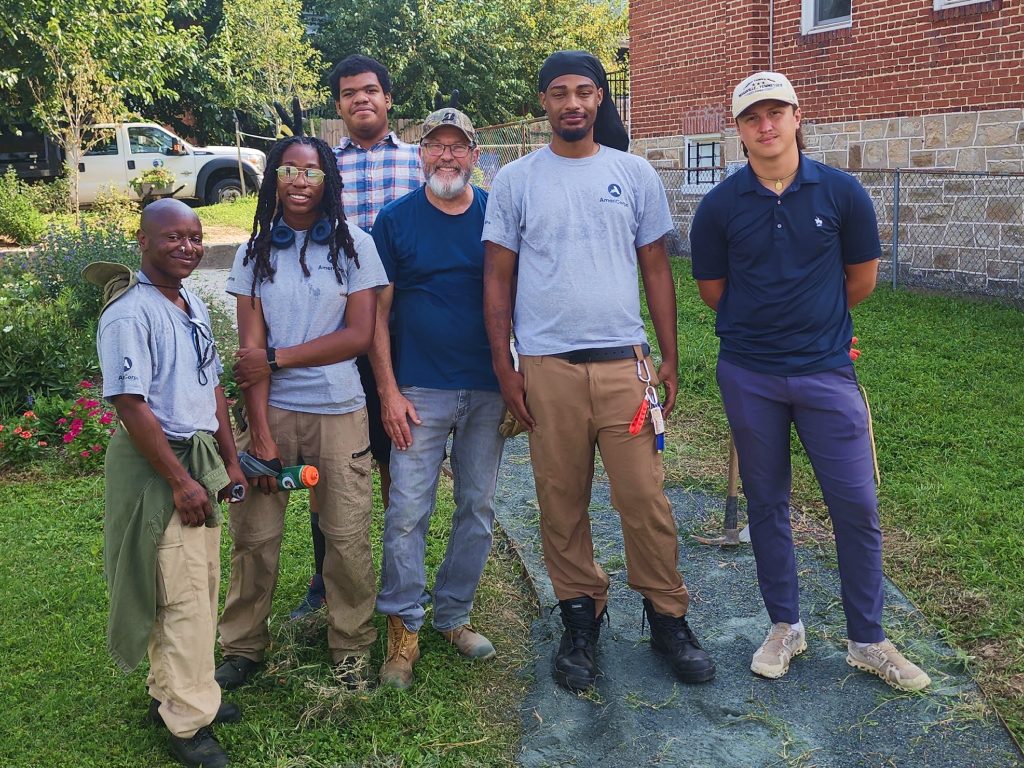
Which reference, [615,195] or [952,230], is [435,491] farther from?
[952,230]

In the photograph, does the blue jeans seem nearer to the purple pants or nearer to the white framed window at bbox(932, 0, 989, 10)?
the purple pants

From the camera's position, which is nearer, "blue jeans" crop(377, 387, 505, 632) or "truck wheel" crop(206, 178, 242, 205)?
"blue jeans" crop(377, 387, 505, 632)

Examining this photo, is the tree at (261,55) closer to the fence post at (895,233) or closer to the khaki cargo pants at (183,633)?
the fence post at (895,233)

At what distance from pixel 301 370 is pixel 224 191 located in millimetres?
18522

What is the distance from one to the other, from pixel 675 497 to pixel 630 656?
183 centimetres

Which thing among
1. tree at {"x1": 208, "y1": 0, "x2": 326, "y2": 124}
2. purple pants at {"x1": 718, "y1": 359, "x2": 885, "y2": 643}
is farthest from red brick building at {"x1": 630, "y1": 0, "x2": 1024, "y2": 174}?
tree at {"x1": 208, "y1": 0, "x2": 326, "y2": 124}

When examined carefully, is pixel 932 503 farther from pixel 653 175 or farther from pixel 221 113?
pixel 221 113

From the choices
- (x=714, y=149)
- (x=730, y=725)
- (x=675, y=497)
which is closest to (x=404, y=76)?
(x=714, y=149)

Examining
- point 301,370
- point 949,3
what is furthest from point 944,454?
point 949,3

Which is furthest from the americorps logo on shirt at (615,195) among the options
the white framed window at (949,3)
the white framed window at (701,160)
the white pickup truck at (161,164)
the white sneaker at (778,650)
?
the white pickup truck at (161,164)

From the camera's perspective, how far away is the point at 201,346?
3225 mm

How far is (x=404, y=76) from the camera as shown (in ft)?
94.2

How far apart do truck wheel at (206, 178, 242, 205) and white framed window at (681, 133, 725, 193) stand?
409 inches

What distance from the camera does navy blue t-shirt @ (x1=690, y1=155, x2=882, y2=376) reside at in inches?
136
